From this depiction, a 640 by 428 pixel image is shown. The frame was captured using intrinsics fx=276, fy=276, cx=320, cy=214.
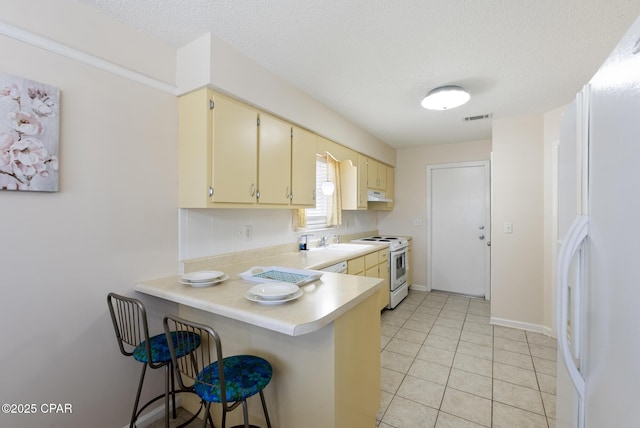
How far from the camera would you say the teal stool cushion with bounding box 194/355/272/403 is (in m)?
1.14

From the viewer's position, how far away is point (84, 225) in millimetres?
1493

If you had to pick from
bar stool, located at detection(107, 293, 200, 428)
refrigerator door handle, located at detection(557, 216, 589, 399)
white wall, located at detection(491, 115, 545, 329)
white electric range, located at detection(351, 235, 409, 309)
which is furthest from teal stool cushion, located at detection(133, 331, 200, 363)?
white wall, located at detection(491, 115, 545, 329)

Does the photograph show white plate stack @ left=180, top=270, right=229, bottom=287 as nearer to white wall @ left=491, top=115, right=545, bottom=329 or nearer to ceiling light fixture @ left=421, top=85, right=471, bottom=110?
ceiling light fixture @ left=421, top=85, right=471, bottom=110

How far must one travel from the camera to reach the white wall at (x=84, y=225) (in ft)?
4.24

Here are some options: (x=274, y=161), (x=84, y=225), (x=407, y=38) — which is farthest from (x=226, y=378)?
(x=407, y=38)

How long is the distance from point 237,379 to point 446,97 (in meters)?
2.55

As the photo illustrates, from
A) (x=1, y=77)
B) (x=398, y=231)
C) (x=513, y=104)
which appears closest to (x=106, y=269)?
(x=1, y=77)

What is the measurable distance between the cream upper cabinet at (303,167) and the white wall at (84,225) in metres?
0.99

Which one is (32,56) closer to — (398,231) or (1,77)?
(1,77)

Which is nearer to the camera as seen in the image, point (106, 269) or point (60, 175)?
point (60, 175)

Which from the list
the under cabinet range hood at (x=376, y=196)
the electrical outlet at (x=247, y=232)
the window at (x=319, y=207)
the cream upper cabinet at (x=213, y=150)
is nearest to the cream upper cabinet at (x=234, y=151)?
the cream upper cabinet at (x=213, y=150)

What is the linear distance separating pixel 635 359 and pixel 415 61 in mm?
2006

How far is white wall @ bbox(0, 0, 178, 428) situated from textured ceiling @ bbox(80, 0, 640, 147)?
0.99ft

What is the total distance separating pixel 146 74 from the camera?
5.76ft
